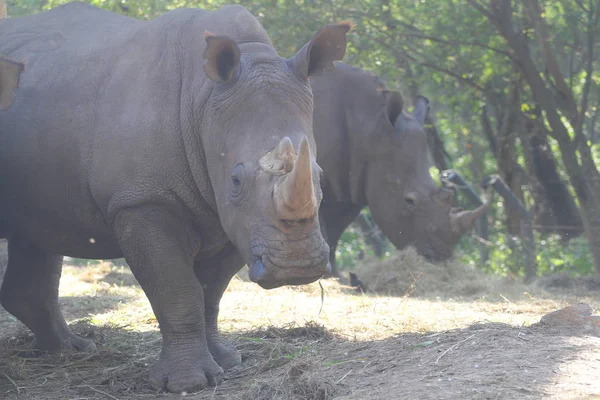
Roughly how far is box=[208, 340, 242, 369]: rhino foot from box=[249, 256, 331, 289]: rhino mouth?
4.15ft

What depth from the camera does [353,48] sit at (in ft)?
38.2

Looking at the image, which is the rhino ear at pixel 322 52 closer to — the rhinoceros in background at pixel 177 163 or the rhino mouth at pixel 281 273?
the rhinoceros in background at pixel 177 163

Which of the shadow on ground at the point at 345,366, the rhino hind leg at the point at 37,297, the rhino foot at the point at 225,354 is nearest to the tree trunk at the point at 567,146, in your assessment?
the shadow on ground at the point at 345,366

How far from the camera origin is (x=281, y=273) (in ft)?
15.6

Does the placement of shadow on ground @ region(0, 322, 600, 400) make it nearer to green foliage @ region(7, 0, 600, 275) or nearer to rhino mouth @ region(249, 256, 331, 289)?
rhino mouth @ region(249, 256, 331, 289)

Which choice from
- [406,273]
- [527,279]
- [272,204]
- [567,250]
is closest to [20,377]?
[272,204]

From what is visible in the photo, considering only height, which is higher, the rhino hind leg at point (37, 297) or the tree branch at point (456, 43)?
the tree branch at point (456, 43)

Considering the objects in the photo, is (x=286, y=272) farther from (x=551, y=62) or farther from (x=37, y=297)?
(x=551, y=62)

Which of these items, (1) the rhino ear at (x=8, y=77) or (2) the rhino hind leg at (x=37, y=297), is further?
(2) the rhino hind leg at (x=37, y=297)

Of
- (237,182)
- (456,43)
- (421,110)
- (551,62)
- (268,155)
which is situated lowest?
(237,182)

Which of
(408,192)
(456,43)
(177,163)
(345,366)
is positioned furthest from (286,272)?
(456,43)

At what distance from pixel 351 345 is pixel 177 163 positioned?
1522mm

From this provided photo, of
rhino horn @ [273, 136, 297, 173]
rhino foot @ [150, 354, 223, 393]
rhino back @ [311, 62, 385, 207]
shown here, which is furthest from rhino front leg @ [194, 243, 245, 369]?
rhino back @ [311, 62, 385, 207]

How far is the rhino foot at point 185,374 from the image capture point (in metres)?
5.41
